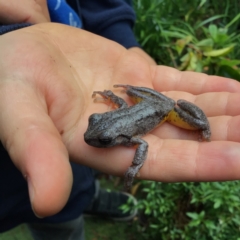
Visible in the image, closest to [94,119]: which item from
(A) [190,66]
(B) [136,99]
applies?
(B) [136,99]

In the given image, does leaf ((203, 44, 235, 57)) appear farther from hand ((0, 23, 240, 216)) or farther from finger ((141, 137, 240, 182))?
finger ((141, 137, 240, 182))

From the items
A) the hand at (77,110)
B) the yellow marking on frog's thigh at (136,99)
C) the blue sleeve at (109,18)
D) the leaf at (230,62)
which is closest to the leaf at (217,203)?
the hand at (77,110)

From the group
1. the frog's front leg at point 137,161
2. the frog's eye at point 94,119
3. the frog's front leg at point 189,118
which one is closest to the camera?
the frog's front leg at point 137,161

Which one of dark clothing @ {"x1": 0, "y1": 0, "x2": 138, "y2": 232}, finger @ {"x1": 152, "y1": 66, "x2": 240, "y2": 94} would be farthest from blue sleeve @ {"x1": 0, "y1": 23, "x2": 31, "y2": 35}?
finger @ {"x1": 152, "y1": 66, "x2": 240, "y2": 94}

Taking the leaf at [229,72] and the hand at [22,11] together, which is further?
the leaf at [229,72]

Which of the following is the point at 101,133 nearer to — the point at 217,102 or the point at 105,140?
the point at 105,140

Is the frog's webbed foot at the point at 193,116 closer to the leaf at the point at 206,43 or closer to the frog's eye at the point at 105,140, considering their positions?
the frog's eye at the point at 105,140
